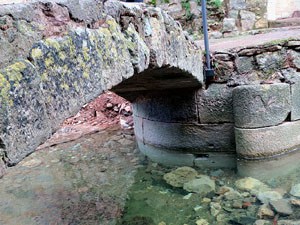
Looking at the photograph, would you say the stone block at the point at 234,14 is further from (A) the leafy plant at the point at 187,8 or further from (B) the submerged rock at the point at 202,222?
(B) the submerged rock at the point at 202,222

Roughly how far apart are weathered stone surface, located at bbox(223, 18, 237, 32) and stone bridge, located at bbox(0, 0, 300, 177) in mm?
2266

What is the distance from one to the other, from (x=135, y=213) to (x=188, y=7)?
4058 mm

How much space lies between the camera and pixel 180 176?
11.4ft

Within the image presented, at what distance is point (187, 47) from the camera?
2.73 meters

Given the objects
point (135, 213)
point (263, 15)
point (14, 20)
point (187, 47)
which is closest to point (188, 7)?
point (263, 15)

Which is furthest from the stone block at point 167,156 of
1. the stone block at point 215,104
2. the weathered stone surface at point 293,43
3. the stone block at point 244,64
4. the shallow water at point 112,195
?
the weathered stone surface at point 293,43

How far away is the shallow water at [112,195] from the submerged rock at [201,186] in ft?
0.21

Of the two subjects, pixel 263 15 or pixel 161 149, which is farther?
pixel 263 15

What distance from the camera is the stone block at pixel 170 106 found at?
358cm

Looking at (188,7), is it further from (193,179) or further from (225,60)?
(193,179)

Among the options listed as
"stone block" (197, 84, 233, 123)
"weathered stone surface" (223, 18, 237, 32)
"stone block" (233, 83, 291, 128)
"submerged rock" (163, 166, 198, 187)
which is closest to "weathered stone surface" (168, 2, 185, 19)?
"weathered stone surface" (223, 18, 237, 32)

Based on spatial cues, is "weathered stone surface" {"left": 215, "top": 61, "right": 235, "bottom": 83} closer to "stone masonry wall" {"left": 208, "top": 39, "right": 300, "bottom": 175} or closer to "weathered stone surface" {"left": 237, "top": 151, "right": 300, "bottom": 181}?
"stone masonry wall" {"left": 208, "top": 39, "right": 300, "bottom": 175}

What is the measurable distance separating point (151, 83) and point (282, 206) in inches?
64.4

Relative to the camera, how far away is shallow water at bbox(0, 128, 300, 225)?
8.77 ft
